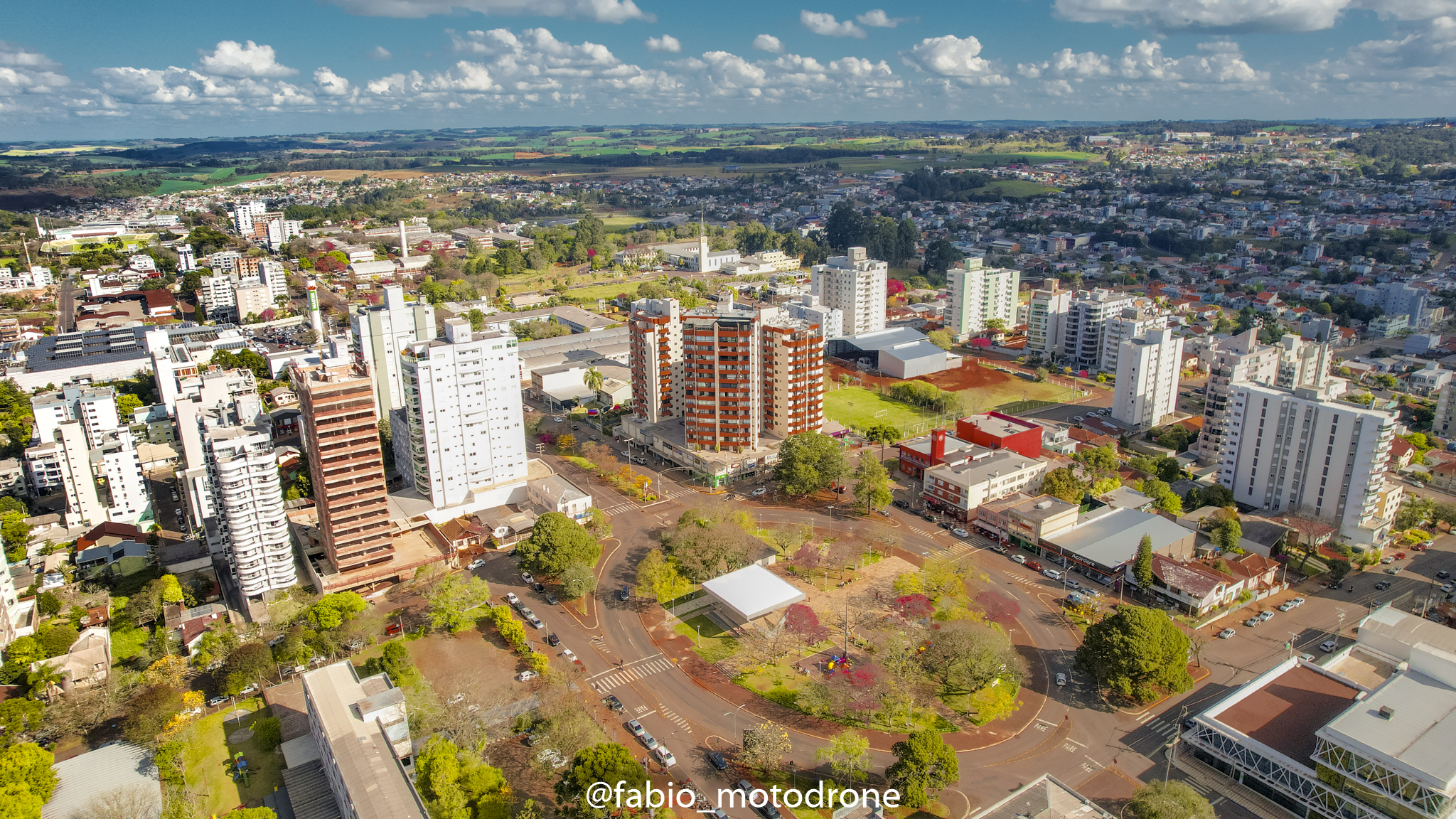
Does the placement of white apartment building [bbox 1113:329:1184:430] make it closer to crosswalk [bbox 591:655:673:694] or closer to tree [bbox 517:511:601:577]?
tree [bbox 517:511:601:577]

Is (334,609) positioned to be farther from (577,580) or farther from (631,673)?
(631,673)

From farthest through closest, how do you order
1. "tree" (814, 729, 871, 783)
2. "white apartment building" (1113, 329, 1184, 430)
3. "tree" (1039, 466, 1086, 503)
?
"white apartment building" (1113, 329, 1184, 430), "tree" (1039, 466, 1086, 503), "tree" (814, 729, 871, 783)

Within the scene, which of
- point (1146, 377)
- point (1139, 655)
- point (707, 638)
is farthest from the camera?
point (1146, 377)

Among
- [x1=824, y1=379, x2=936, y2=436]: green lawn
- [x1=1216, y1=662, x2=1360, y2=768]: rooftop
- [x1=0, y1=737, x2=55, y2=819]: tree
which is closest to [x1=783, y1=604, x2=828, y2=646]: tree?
[x1=1216, y1=662, x2=1360, y2=768]: rooftop

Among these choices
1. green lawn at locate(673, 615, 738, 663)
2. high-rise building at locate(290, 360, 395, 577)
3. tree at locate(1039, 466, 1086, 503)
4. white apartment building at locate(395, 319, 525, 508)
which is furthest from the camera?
tree at locate(1039, 466, 1086, 503)

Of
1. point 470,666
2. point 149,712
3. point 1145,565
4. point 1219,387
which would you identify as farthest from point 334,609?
point 1219,387

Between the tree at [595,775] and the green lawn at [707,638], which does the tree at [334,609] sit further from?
the tree at [595,775]

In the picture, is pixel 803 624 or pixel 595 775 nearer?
pixel 595 775
